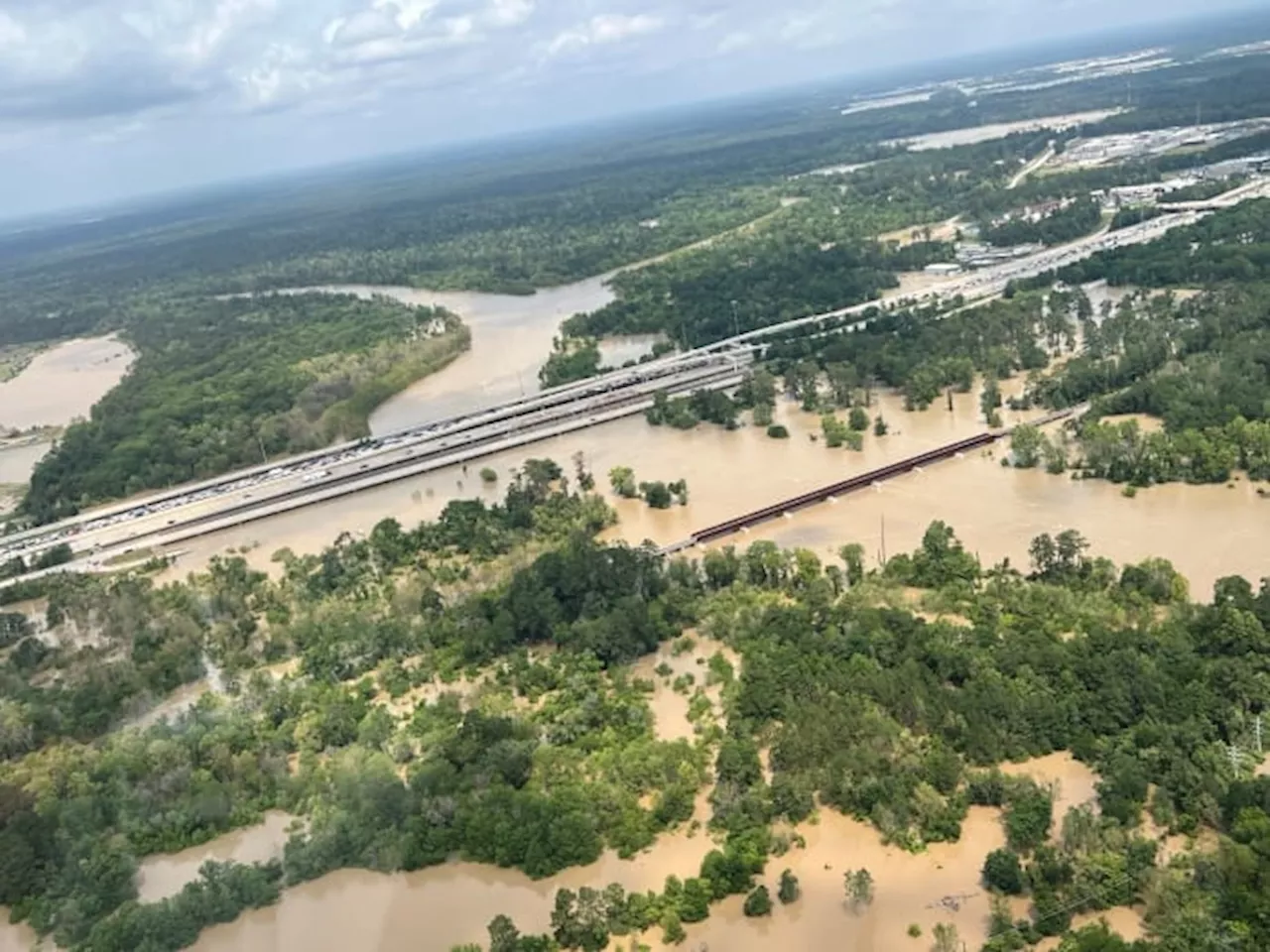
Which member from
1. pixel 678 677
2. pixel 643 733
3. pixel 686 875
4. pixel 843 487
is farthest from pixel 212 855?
pixel 843 487

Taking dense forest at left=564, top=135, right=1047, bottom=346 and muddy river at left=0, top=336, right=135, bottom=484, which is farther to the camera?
dense forest at left=564, top=135, right=1047, bottom=346

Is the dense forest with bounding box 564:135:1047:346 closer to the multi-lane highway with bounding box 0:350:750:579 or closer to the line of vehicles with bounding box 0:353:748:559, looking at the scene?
the line of vehicles with bounding box 0:353:748:559

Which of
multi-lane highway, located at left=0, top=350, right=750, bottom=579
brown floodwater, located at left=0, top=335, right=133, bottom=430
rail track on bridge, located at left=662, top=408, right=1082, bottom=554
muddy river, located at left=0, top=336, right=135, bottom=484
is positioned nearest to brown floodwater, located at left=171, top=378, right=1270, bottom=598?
rail track on bridge, located at left=662, top=408, right=1082, bottom=554

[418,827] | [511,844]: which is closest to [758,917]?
[511,844]

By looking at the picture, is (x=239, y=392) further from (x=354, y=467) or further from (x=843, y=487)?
(x=843, y=487)

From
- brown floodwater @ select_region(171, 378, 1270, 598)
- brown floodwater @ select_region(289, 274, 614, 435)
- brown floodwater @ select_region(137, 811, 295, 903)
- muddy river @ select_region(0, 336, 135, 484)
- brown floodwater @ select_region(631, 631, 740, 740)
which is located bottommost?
brown floodwater @ select_region(171, 378, 1270, 598)
